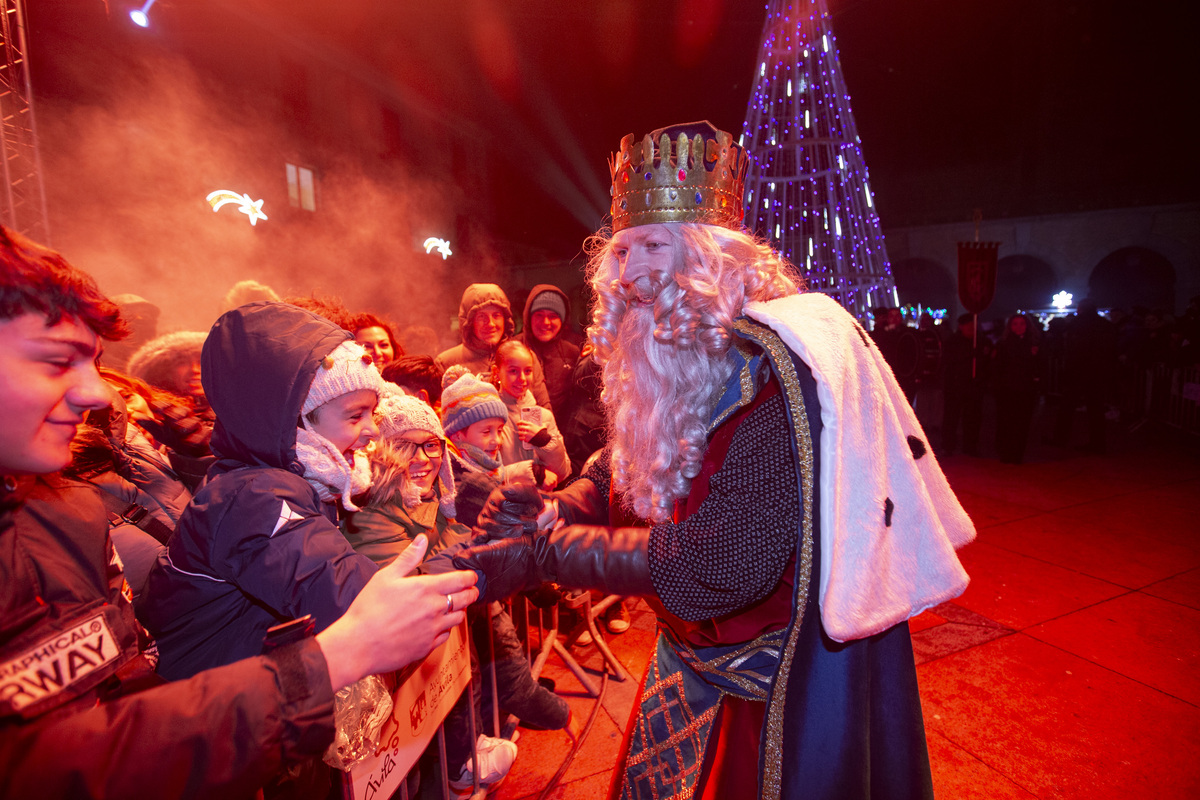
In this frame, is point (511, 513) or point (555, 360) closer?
point (511, 513)

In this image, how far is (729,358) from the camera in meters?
1.79

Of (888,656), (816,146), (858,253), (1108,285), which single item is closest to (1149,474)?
(858,253)

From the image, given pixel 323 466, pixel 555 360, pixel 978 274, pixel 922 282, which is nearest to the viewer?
pixel 323 466

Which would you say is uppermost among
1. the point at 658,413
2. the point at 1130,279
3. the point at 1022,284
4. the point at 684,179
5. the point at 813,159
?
the point at 813,159

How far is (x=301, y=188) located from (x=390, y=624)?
14739 mm

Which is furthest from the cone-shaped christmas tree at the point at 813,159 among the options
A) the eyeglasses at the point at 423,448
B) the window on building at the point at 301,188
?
the window on building at the point at 301,188

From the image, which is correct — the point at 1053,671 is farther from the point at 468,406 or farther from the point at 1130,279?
the point at 1130,279

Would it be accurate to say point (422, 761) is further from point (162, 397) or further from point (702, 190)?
point (702, 190)

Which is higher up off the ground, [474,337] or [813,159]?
[813,159]

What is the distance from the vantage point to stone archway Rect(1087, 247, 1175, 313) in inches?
1013

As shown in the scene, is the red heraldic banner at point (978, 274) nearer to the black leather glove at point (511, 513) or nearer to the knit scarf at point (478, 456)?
the knit scarf at point (478, 456)

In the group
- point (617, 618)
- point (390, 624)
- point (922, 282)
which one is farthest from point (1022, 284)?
point (390, 624)

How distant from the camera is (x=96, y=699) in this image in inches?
43.6

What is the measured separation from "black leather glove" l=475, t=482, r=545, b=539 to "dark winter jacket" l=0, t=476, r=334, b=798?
0.64 metres
